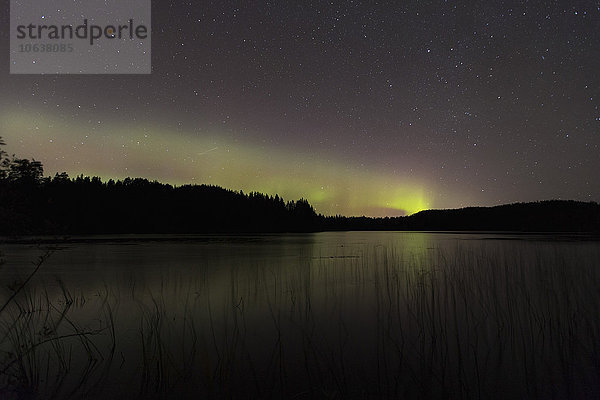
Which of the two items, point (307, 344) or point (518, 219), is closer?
point (307, 344)

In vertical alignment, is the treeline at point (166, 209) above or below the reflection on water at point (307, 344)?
above

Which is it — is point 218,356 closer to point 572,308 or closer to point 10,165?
point 10,165

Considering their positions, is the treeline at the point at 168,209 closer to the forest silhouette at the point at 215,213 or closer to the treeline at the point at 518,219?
the forest silhouette at the point at 215,213

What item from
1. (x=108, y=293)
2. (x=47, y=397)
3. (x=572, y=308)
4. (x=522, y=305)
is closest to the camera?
(x=47, y=397)

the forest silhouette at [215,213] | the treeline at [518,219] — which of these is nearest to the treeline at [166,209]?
the forest silhouette at [215,213]

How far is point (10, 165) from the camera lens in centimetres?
484

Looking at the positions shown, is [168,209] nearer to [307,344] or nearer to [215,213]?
[215,213]

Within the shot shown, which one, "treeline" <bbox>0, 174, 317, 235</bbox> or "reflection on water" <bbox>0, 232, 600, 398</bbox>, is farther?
"treeline" <bbox>0, 174, 317, 235</bbox>

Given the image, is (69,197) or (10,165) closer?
(10,165)

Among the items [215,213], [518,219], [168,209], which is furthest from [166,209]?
[518,219]

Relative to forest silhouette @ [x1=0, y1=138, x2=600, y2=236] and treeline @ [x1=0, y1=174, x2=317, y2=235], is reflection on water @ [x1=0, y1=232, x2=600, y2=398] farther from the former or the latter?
treeline @ [x1=0, y1=174, x2=317, y2=235]

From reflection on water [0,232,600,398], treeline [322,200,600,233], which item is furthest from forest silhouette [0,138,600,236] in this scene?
reflection on water [0,232,600,398]

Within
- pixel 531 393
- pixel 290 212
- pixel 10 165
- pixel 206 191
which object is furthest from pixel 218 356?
pixel 290 212

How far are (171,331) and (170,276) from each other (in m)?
8.50
